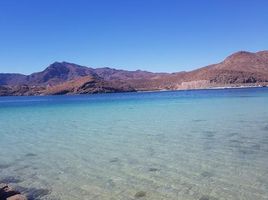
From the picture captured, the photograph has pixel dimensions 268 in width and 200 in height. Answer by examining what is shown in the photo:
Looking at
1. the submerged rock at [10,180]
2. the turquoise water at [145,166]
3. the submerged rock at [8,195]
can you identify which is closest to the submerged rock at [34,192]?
the turquoise water at [145,166]

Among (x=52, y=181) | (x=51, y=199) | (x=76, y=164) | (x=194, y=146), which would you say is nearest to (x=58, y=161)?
(x=76, y=164)

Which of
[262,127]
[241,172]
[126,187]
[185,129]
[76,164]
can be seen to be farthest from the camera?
[185,129]

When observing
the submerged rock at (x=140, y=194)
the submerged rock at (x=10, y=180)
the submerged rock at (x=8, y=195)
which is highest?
the submerged rock at (x=8, y=195)

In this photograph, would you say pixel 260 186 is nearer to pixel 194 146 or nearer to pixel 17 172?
pixel 194 146

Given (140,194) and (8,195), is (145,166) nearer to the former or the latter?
(140,194)

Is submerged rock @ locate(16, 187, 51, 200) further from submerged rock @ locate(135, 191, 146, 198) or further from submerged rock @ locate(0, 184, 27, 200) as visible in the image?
submerged rock @ locate(135, 191, 146, 198)

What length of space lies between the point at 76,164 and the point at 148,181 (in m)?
4.60

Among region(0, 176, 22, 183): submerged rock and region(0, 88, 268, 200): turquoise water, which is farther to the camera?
region(0, 176, 22, 183): submerged rock

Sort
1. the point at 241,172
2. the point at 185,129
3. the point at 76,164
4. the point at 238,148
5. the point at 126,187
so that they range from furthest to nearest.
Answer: the point at 185,129 < the point at 238,148 < the point at 76,164 < the point at 241,172 < the point at 126,187

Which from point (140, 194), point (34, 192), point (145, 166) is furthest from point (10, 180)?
point (140, 194)

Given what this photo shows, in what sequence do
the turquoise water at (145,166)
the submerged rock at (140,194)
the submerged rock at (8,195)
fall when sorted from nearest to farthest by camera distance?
1. the submerged rock at (8,195)
2. the submerged rock at (140,194)
3. the turquoise water at (145,166)

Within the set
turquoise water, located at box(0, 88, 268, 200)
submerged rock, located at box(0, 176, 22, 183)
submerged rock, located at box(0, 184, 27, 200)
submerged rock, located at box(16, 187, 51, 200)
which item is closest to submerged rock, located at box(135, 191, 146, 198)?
turquoise water, located at box(0, 88, 268, 200)

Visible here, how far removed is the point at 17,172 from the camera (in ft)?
49.5

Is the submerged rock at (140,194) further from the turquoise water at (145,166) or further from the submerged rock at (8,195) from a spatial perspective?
the submerged rock at (8,195)
